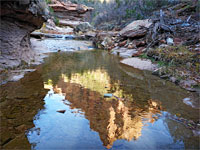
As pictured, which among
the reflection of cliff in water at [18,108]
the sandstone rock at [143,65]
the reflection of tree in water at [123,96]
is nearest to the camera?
the reflection of cliff in water at [18,108]

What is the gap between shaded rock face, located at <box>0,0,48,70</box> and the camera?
5.34 metres

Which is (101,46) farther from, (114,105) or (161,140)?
(161,140)

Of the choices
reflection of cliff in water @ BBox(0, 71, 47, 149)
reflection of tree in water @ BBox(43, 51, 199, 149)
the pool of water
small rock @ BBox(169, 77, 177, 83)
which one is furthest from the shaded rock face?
small rock @ BBox(169, 77, 177, 83)

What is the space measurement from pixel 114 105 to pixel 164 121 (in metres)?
1.01

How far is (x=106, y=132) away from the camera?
8.02 feet

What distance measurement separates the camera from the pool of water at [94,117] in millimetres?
2244

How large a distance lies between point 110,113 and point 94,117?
332 millimetres

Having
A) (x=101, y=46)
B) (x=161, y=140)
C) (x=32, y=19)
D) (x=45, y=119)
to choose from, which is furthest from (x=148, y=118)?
(x=101, y=46)

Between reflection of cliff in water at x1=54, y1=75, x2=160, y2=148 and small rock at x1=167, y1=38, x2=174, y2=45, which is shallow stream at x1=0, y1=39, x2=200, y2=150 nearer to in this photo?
reflection of cliff in water at x1=54, y1=75, x2=160, y2=148

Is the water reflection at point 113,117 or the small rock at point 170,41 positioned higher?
the small rock at point 170,41

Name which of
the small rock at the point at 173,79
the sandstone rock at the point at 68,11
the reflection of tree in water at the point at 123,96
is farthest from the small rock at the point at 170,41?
the sandstone rock at the point at 68,11

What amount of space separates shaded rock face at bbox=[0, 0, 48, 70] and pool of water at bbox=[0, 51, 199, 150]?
202 cm

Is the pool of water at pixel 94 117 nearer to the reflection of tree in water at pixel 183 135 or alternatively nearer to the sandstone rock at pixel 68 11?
the reflection of tree in water at pixel 183 135

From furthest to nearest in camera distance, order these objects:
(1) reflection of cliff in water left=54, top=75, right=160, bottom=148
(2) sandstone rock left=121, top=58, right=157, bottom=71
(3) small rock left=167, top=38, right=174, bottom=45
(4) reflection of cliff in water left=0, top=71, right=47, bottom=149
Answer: (3) small rock left=167, top=38, right=174, bottom=45 → (2) sandstone rock left=121, top=58, right=157, bottom=71 → (1) reflection of cliff in water left=54, top=75, right=160, bottom=148 → (4) reflection of cliff in water left=0, top=71, right=47, bottom=149
